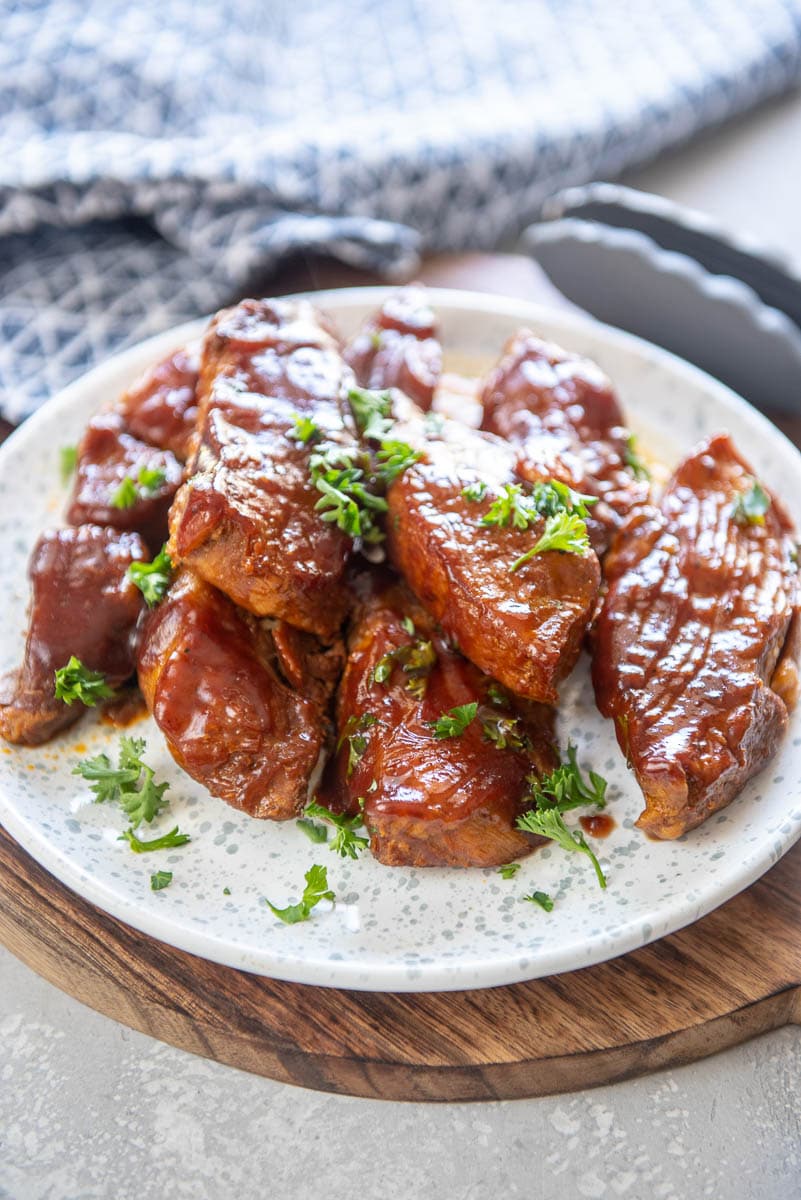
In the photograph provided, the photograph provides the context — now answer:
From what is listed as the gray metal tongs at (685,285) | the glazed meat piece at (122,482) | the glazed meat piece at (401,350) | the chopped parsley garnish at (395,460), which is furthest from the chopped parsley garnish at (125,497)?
the gray metal tongs at (685,285)

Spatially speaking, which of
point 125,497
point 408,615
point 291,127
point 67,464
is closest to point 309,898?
point 408,615

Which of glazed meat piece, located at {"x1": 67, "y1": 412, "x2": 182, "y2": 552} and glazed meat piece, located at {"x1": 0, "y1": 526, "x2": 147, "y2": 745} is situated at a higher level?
glazed meat piece, located at {"x1": 67, "y1": 412, "x2": 182, "y2": 552}

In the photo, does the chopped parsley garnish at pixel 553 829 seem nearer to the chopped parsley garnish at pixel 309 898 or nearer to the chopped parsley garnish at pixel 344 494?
the chopped parsley garnish at pixel 309 898

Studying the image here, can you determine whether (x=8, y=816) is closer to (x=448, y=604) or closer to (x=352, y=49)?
(x=448, y=604)

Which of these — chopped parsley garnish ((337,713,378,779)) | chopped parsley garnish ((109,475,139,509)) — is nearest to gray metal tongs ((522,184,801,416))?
chopped parsley garnish ((109,475,139,509))

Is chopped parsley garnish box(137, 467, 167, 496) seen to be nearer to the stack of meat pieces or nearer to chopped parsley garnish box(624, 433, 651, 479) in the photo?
the stack of meat pieces

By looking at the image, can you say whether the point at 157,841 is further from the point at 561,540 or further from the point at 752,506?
the point at 752,506
